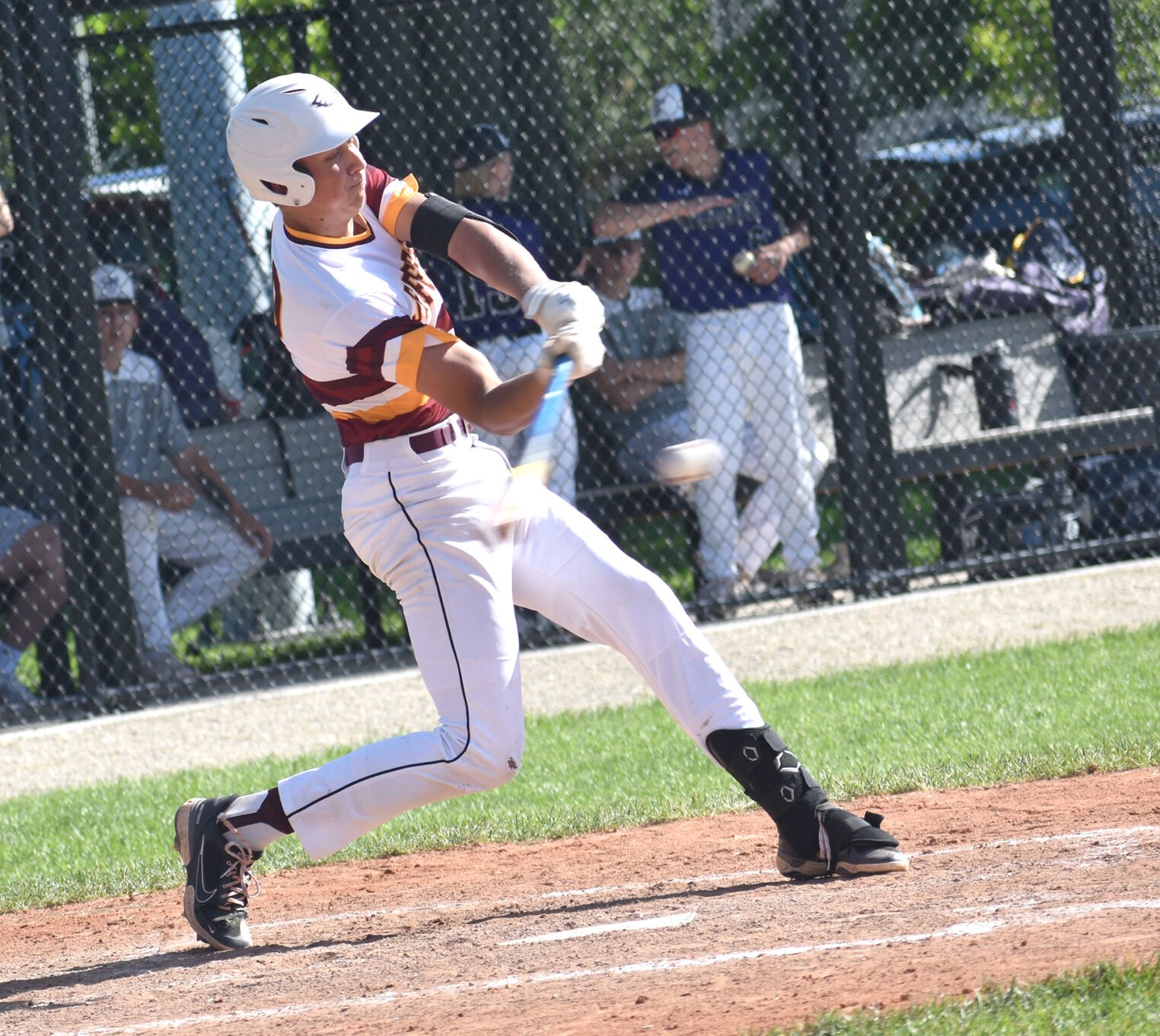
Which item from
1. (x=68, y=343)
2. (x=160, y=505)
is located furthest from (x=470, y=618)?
(x=160, y=505)

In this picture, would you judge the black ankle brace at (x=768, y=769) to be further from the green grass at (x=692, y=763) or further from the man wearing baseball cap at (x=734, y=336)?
the man wearing baseball cap at (x=734, y=336)

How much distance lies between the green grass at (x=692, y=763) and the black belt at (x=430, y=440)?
64.2 inches

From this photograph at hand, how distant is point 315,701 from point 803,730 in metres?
2.33

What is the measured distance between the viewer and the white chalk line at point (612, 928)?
369 centimetres

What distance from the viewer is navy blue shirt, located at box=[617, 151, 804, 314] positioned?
25.3 feet

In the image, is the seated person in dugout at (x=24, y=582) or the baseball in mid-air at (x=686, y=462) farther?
the seated person in dugout at (x=24, y=582)

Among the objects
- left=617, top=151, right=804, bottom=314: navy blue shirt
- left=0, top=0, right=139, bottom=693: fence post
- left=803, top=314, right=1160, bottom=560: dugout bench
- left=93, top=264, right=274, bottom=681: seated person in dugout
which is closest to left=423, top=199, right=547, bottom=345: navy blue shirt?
left=617, top=151, right=804, bottom=314: navy blue shirt

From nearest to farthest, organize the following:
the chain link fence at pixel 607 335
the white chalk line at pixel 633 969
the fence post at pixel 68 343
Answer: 1. the white chalk line at pixel 633 969
2. the fence post at pixel 68 343
3. the chain link fence at pixel 607 335

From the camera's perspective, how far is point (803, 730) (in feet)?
19.6

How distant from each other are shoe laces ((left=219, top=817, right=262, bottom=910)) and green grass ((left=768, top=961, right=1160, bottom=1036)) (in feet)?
5.48

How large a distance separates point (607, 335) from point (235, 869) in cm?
465

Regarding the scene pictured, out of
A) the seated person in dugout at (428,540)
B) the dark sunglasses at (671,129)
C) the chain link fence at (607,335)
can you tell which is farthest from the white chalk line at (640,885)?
the dark sunglasses at (671,129)

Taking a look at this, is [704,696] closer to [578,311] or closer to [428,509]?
[428,509]

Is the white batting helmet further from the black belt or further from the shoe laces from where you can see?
the shoe laces
